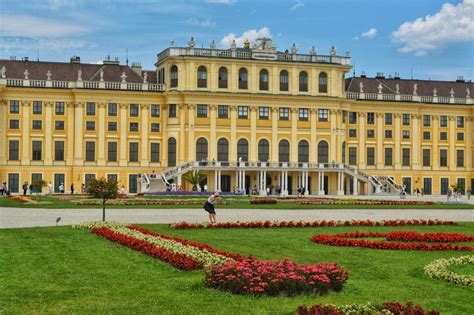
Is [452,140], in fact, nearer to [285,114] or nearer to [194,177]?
[285,114]

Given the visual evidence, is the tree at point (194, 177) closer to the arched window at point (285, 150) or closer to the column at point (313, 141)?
the arched window at point (285, 150)

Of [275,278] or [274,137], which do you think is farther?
[274,137]

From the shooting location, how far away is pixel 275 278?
44.2 ft

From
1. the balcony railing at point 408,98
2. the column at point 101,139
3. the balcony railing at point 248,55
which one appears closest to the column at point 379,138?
the balcony railing at point 408,98

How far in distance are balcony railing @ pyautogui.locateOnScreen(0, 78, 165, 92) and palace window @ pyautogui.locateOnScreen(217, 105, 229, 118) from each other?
20.3ft

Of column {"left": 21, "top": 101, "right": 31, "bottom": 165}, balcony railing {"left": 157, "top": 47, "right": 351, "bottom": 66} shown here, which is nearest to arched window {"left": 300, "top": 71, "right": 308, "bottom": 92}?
balcony railing {"left": 157, "top": 47, "right": 351, "bottom": 66}

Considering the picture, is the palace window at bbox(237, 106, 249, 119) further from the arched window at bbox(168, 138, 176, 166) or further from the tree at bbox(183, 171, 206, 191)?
the tree at bbox(183, 171, 206, 191)

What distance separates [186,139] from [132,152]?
5668mm

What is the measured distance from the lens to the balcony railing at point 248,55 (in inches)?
3083

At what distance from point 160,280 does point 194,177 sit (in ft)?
185

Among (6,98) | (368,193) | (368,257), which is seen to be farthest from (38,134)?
(368,257)

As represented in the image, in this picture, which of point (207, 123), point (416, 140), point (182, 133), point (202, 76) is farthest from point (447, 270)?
point (416, 140)

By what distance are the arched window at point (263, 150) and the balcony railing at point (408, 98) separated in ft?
35.9

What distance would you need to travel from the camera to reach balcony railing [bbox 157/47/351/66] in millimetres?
78312
